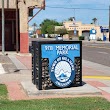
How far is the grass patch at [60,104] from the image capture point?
8109 millimetres

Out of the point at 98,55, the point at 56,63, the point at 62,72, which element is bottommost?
the point at 98,55

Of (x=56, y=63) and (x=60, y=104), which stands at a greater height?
(x=56, y=63)

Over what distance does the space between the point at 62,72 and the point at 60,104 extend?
211 centimetres

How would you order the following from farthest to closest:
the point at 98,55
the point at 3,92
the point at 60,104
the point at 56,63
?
the point at 98,55, the point at 56,63, the point at 3,92, the point at 60,104

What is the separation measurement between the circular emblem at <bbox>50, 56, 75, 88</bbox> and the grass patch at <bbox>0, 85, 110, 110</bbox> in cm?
128

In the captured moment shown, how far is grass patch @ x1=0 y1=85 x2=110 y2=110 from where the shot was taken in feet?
26.6

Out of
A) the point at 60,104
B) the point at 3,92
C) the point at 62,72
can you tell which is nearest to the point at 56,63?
the point at 62,72

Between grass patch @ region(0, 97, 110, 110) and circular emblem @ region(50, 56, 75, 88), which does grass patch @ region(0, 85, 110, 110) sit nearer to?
grass patch @ region(0, 97, 110, 110)

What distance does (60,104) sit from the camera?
28.1 feet

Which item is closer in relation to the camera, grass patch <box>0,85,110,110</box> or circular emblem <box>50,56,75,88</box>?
grass patch <box>0,85,110,110</box>

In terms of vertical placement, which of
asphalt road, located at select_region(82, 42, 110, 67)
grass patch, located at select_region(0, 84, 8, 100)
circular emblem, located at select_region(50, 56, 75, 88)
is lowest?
asphalt road, located at select_region(82, 42, 110, 67)

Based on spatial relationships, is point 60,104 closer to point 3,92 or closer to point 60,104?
point 60,104

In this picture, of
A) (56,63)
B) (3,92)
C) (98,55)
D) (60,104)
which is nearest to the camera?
(60,104)

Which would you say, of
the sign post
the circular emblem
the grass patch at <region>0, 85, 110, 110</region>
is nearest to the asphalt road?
the sign post
